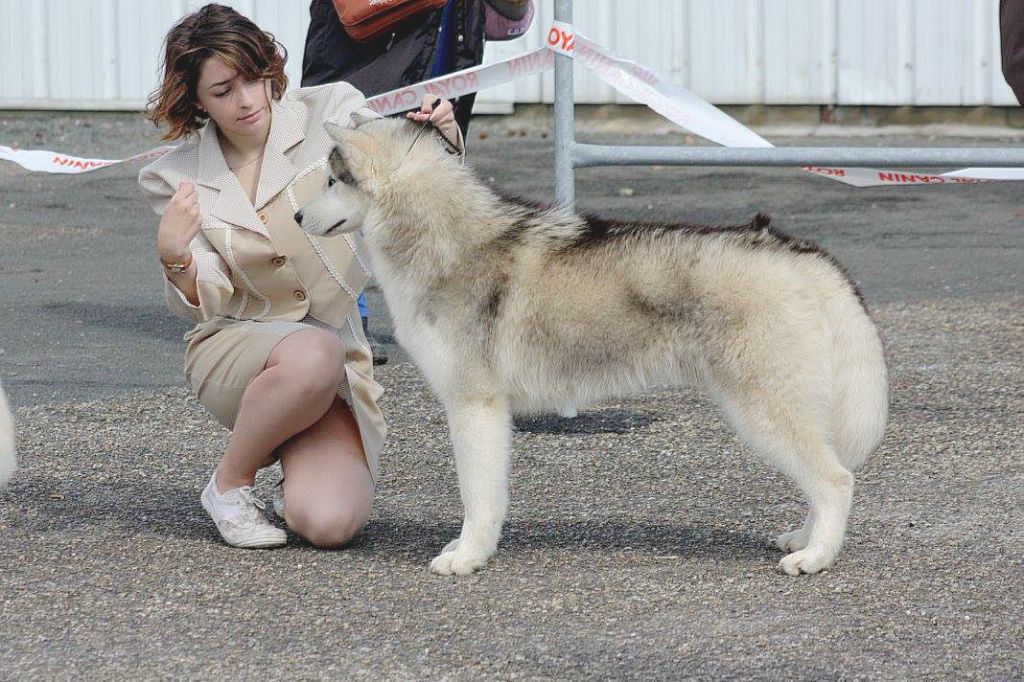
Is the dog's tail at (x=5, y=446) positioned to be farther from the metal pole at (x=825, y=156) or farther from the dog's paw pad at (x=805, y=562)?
the metal pole at (x=825, y=156)

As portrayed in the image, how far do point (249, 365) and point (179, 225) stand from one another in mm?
484

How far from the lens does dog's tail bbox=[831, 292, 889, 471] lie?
380 cm

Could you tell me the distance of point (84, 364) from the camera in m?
6.68

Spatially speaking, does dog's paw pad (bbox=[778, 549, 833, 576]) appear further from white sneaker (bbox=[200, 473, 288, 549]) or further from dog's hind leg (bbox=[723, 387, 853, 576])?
white sneaker (bbox=[200, 473, 288, 549])

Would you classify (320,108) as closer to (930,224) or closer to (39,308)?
(39,308)

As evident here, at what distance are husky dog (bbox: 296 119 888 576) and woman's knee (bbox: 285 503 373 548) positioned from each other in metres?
0.33

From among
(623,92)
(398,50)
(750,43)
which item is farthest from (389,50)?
(750,43)

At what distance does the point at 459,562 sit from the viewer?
392cm

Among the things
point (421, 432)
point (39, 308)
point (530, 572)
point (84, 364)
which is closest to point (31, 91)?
point (39, 308)

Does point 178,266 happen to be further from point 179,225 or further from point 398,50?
point 398,50

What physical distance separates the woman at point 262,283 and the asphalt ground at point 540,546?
0.18m

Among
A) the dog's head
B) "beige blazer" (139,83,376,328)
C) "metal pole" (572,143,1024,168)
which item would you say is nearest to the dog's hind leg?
the dog's head

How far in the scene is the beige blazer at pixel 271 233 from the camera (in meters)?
4.29

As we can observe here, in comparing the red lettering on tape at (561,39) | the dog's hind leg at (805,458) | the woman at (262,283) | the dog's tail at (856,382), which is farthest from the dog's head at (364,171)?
the red lettering on tape at (561,39)
